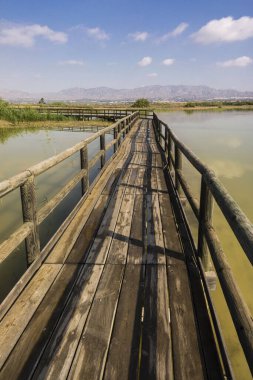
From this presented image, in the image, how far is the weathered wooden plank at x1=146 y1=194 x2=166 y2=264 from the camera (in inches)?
148

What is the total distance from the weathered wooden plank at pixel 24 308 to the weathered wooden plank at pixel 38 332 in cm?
4

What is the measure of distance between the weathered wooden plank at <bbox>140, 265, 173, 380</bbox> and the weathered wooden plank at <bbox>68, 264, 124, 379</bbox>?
0.93 feet

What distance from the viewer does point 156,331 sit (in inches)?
99.5

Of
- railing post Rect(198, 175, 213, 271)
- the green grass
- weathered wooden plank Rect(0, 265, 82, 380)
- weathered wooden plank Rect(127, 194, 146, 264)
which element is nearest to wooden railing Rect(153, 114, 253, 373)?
railing post Rect(198, 175, 213, 271)

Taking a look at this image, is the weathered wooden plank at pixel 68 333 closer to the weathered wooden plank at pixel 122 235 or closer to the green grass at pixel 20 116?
the weathered wooden plank at pixel 122 235

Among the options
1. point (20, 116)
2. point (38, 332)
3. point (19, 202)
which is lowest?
point (19, 202)

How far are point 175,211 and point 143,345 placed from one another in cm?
322

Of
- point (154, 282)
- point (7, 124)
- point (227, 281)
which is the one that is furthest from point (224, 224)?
point (7, 124)

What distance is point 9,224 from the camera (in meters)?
6.83

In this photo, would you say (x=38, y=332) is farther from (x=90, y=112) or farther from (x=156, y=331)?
(x=90, y=112)

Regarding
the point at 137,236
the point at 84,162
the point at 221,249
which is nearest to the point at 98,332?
the point at 221,249

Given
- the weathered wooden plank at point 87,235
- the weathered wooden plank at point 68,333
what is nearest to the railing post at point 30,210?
the weathered wooden plank at point 87,235

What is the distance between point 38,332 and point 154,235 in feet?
7.26

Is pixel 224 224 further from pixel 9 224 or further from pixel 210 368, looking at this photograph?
pixel 210 368
